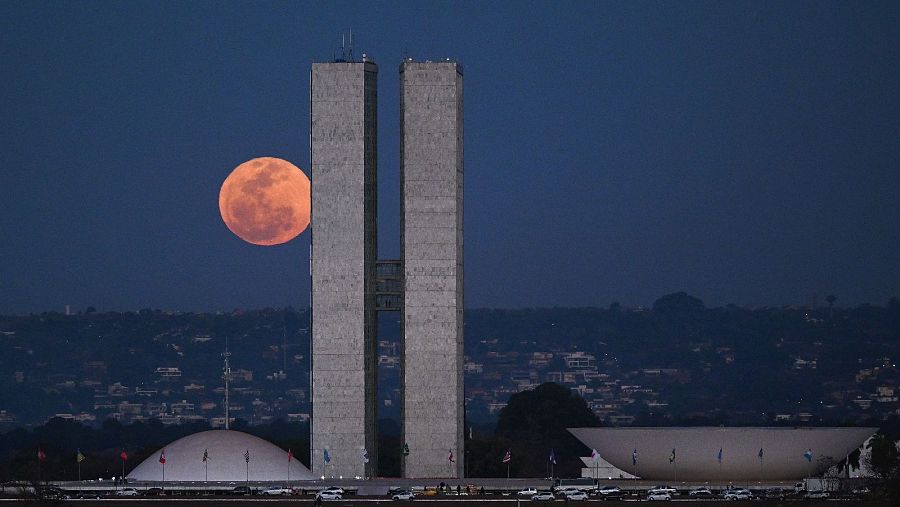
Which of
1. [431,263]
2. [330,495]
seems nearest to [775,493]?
[330,495]

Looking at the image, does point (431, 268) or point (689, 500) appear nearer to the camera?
point (689, 500)

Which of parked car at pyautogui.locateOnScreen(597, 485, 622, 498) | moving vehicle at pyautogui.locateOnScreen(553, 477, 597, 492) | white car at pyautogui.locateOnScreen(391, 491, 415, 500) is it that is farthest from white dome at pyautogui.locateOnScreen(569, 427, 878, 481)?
white car at pyautogui.locateOnScreen(391, 491, 415, 500)

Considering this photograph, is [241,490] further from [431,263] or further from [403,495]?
[431,263]

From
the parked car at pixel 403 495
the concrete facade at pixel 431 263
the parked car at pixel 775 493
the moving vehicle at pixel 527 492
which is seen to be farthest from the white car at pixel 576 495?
the concrete facade at pixel 431 263

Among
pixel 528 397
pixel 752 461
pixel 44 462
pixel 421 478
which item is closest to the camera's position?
pixel 752 461

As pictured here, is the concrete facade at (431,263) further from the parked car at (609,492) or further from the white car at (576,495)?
the white car at (576,495)

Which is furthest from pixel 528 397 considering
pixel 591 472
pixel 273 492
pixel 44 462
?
pixel 273 492

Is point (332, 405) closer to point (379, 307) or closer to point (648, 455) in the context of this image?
point (379, 307)
